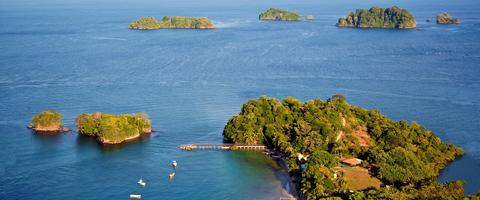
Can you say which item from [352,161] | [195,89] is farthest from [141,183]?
[195,89]

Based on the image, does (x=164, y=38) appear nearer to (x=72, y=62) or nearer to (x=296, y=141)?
(x=72, y=62)

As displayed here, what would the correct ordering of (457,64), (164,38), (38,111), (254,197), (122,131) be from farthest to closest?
(164,38) → (457,64) → (38,111) → (122,131) → (254,197)

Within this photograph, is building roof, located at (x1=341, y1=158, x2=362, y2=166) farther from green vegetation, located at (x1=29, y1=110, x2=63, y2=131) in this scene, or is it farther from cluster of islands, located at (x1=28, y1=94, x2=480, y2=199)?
green vegetation, located at (x1=29, y1=110, x2=63, y2=131)

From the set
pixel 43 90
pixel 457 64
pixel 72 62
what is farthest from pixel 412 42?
pixel 43 90

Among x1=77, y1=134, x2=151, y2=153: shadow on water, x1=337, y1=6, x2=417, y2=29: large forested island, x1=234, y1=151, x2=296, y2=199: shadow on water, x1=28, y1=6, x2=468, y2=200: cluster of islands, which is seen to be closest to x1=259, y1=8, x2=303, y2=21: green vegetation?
x1=337, y1=6, x2=417, y2=29: large forested island

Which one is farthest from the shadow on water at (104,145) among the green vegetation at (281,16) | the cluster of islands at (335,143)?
the green vegetation at (281,16)

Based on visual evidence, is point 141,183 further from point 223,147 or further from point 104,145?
point 104,145
